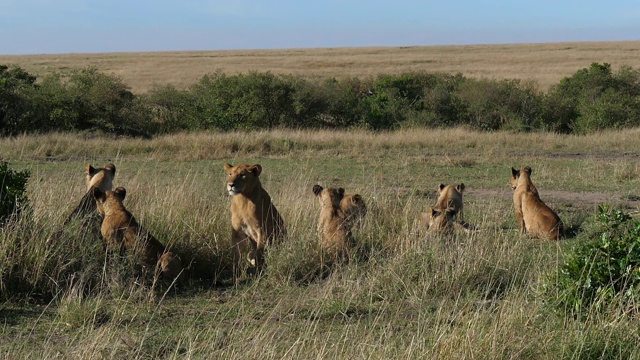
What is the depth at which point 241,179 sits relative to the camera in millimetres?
7668

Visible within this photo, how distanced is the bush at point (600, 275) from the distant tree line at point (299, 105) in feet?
68.7

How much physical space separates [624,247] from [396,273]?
1.79 meters

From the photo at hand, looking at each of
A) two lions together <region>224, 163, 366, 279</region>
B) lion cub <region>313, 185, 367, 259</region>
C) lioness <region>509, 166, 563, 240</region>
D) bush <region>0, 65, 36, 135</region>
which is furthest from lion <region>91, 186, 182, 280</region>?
bush <region>0, 65, 36, 135</region>

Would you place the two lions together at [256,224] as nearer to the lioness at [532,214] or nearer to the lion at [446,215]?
the lion at [446,215]

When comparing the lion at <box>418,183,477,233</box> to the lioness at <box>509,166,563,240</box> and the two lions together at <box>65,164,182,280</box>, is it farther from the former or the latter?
the two lions together at <box>65,164,182,280</box>

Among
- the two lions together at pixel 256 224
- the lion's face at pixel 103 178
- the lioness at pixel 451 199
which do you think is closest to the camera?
the two lions together at pixel 256 224

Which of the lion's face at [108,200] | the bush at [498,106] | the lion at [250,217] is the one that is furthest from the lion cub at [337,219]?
the bush at [498,106]

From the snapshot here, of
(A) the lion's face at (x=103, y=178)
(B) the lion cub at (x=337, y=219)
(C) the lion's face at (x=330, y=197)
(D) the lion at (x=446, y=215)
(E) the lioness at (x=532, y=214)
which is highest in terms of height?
(A) the lion's face at (x=103, y=178)

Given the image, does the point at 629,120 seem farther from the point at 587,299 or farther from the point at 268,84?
the point at 587,299

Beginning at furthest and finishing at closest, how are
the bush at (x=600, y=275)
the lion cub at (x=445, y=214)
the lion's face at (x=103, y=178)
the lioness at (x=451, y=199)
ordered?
the lioness at (x=451, y=199)
the lion's face at (x=103, y=178)
the lion cub at (x=445, y=214)
the bush at (x=600, y=275)

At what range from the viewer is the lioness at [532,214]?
941 cm

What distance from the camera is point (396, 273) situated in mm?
6852

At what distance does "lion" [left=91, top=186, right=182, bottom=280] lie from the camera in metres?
7.05

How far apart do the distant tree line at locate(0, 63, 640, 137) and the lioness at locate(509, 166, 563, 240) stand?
17030 mm
